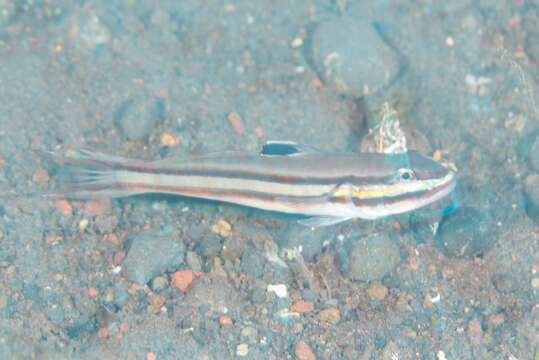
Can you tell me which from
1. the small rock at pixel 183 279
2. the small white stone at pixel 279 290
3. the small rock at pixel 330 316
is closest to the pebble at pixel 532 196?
the small rock at pixel 330 316

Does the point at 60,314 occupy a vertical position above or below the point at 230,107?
below

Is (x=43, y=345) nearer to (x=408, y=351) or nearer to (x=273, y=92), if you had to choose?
(x=408, y=351)

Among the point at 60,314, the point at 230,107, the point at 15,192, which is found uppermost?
the point at 230,107

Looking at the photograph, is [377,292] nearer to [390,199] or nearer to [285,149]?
[390,199]

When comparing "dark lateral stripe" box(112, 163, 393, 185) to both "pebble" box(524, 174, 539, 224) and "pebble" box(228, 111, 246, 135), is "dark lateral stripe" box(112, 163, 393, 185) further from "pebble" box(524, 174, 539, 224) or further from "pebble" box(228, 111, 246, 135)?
"pebble" box(524, 174, 539, 224)

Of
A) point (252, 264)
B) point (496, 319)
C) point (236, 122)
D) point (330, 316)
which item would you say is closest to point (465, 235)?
point (496, 319)

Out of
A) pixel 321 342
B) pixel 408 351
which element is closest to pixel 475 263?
pixel 408 351
